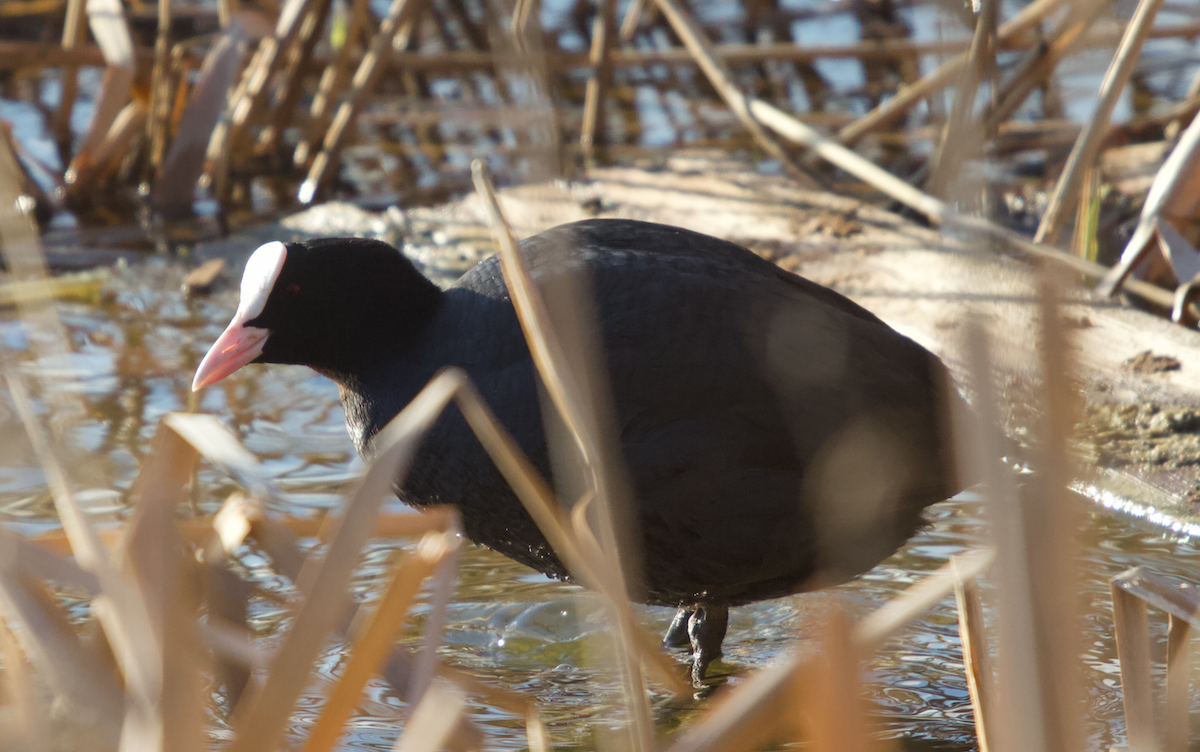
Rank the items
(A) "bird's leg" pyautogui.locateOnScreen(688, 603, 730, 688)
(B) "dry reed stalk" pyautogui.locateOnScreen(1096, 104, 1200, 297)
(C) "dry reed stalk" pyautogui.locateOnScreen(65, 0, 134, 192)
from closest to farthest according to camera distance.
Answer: (A) "bird's leg" pyautogui.locateOnScreen(688, 603, 730, 688) → (B) "dry reed stalk" pyautogui.locateOnScreen(1096, 104, 1200, 297) → (C) "dry reed stalk" pyautogui.locateOnScreen(65, 0, 134, 192)

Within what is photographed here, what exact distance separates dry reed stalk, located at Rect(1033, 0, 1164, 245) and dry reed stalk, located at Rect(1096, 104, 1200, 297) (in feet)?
0.63

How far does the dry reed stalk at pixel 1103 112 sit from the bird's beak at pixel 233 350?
82.5 inches

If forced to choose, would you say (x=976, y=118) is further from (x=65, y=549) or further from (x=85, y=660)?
(x=65, y=549)

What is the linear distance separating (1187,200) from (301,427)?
2542 mm

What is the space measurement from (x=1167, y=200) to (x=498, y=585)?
2019mm

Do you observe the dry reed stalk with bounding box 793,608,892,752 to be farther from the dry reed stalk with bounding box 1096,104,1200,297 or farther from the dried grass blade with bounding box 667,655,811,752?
the dry reed stalk with bounding box 1096,104,1200,297

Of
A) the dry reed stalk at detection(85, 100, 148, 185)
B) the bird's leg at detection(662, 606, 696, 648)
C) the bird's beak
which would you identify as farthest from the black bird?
the dry reed stalk at detection(85, 100, 148, 185)

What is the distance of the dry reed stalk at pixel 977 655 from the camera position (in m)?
1.32

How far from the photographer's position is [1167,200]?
326cm

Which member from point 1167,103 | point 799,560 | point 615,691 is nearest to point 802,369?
point 799,560

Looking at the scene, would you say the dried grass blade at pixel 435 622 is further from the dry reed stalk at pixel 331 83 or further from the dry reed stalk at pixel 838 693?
the dry reed stalk at pixel 331 83

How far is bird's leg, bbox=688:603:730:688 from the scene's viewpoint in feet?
8.30

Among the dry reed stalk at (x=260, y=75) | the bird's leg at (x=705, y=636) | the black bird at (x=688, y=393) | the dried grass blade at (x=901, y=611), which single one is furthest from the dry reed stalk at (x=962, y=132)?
the dry reed stalk at (x=260, y=75)

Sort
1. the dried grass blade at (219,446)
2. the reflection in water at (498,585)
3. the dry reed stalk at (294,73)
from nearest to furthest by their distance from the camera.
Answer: the dried grass blade at (219,446) < the reflection in water at (498,585) < the dry reed stalk at (294,73)
